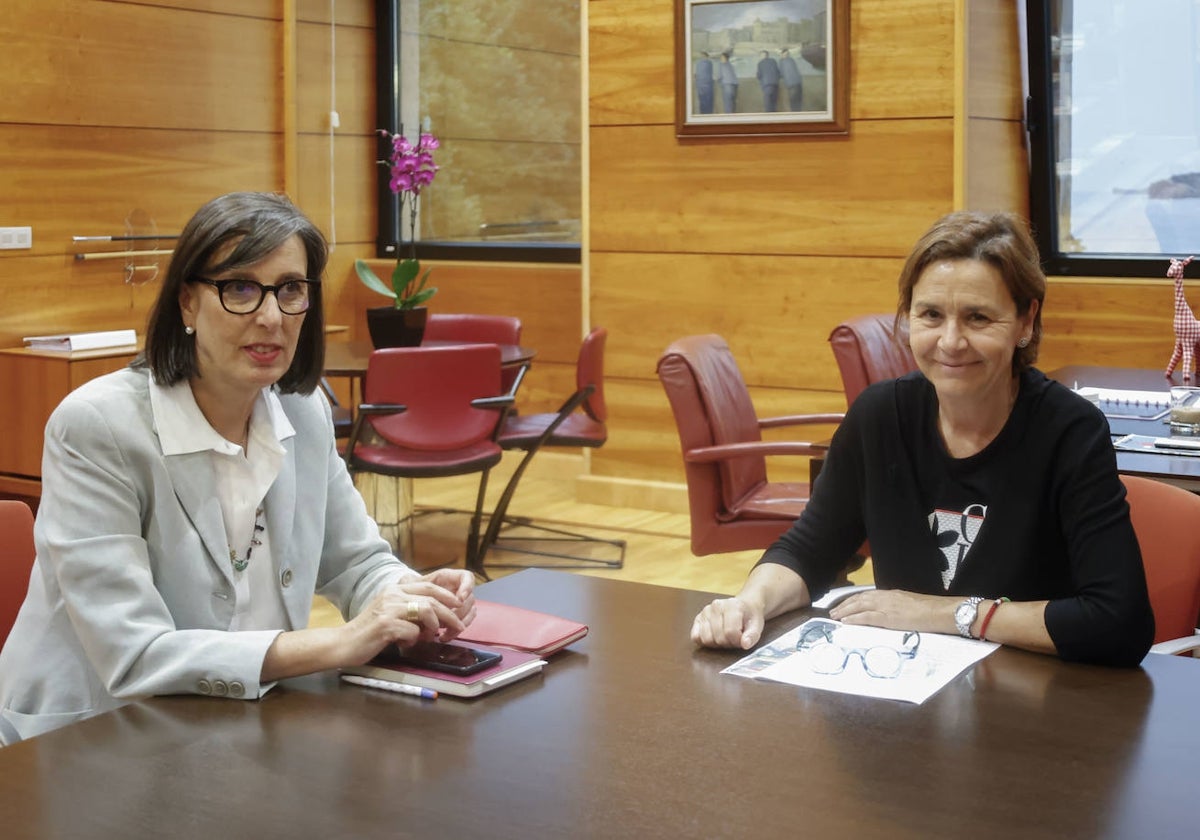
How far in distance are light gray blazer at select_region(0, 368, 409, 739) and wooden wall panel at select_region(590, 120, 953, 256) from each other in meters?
4.34

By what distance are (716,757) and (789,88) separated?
4981 mm

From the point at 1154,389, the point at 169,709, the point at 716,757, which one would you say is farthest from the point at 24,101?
the point at 716,757

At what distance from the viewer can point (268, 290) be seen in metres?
2.08

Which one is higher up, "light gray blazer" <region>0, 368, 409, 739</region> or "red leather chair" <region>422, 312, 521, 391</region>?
"red leather chair" <region>422, 312, 521, 391</region>

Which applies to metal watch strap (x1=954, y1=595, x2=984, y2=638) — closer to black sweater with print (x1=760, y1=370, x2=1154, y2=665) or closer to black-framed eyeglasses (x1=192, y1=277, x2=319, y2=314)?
black sweater with print (x1=760, y1=370, x2=1154, y2=665)

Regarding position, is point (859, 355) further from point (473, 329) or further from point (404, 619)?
point (404, 619)

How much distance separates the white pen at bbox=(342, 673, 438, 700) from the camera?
1846 mm

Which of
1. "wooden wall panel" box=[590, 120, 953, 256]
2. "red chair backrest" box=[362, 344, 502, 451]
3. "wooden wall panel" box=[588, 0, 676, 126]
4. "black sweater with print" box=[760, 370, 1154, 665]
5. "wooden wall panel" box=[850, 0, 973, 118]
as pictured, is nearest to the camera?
"black sweater with print" box=[760, 370, 1154, 665]

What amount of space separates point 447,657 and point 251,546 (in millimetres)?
377

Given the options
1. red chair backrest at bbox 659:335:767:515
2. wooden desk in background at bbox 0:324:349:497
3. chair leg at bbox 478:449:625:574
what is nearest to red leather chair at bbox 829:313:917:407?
red chair backrest at bbox 659:335:767:515

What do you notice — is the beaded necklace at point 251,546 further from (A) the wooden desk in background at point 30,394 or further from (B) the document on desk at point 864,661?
(A) the wooden desk in background at point 30,394

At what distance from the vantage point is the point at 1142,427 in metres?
3.75

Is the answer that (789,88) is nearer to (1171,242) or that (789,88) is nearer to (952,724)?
(1171,242)

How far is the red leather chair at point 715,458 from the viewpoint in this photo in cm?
427
